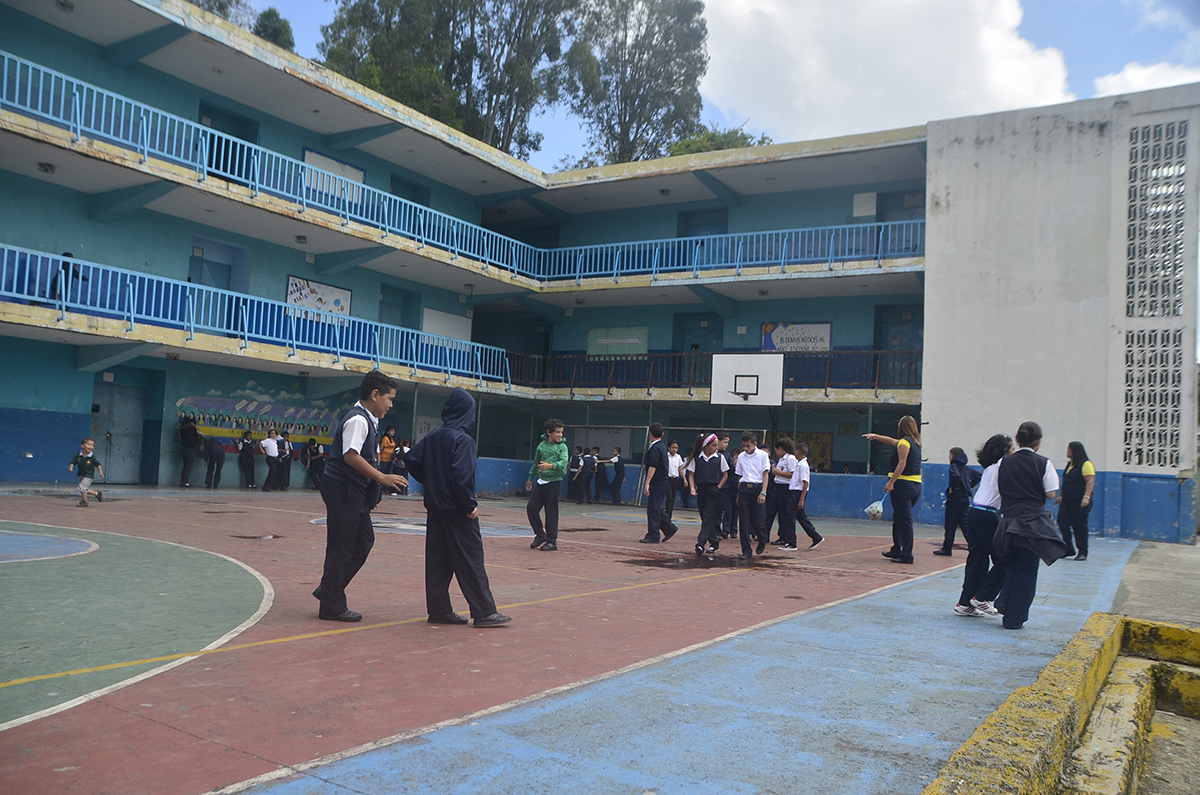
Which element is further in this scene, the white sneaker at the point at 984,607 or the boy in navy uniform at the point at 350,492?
the white sneaker at the point at 984,607

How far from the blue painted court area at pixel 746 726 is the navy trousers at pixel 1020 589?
1.13ft

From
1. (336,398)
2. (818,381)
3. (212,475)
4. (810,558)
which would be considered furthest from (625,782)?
(336,398)

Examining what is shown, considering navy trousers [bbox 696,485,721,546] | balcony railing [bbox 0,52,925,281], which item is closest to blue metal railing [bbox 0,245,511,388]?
balcony railing [bbox 0,52,925,281]

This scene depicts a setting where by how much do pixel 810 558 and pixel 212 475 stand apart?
14805 mm

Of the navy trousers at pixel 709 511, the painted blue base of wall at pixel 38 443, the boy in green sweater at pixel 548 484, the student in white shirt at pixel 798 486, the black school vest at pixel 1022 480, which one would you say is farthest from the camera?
the painted blue base of wall at pixel 38 443

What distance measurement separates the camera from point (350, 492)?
6020 millimetres

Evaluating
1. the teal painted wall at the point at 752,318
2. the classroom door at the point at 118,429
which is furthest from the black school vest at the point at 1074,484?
the classroom door at the point at 118,429

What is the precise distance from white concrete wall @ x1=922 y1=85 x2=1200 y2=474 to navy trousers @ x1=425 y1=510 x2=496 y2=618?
1711cm

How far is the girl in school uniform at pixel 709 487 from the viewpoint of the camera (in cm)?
1153

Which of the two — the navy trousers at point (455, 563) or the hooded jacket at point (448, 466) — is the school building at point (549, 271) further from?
the navy trousers at point (455, 563)

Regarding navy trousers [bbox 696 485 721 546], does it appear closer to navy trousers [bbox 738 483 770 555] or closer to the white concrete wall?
navy trousers [bbox 738 483 770 555]

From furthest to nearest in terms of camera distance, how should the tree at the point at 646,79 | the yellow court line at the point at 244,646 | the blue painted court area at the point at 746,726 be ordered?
the tree at the point at 646,79 < the yellow court line at the point at 244,646 < the blue painted court area at the point at 746,726

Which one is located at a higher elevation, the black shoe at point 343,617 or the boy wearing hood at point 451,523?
the boy wearing hood at point 451,523

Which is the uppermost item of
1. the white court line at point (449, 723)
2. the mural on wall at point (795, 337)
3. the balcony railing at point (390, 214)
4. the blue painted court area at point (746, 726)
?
the balcony railing at point (390, 214)
